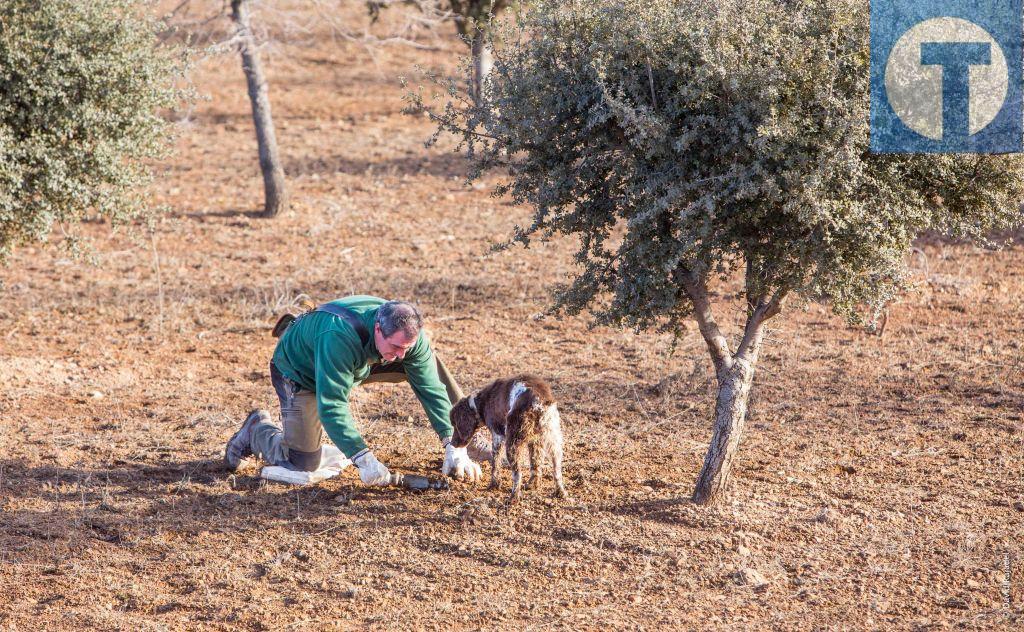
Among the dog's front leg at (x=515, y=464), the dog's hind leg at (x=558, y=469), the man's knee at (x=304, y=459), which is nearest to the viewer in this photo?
the dog's front leg at (x=515, y=464)

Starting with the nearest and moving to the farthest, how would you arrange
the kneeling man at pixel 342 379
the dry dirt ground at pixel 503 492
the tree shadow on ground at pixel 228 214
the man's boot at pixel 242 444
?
the dry dirt ground at pixel 503 492
the kneeling man at pixel 342 379
the man's boot at pixel 242 444
the tree shadow on ground at pixel 228 214

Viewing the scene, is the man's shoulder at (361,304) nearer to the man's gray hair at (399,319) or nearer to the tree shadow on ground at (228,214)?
the man's gray hair at (399,319)

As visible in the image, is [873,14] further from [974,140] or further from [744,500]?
[744,500]

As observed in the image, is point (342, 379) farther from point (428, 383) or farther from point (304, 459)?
point (304, 459)

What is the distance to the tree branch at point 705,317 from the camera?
6.73 metres

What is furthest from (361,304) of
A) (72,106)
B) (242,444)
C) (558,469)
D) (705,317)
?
(72,106)

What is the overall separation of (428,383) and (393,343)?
72cm

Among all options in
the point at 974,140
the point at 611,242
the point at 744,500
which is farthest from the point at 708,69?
the point at 611,242

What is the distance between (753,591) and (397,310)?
275 cm

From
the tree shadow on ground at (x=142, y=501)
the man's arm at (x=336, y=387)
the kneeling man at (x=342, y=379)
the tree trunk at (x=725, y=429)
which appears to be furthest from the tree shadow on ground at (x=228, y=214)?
the tree trunk at (x=725, y=429)

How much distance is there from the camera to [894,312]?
455 inches

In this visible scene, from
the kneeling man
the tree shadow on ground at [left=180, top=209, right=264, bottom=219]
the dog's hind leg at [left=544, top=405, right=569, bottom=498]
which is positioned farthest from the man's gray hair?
the tree shadow on ground at [left=180, top=209, right=264, bottom=219]

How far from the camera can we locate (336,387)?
6770mm

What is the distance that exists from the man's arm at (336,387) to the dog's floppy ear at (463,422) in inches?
34.2
